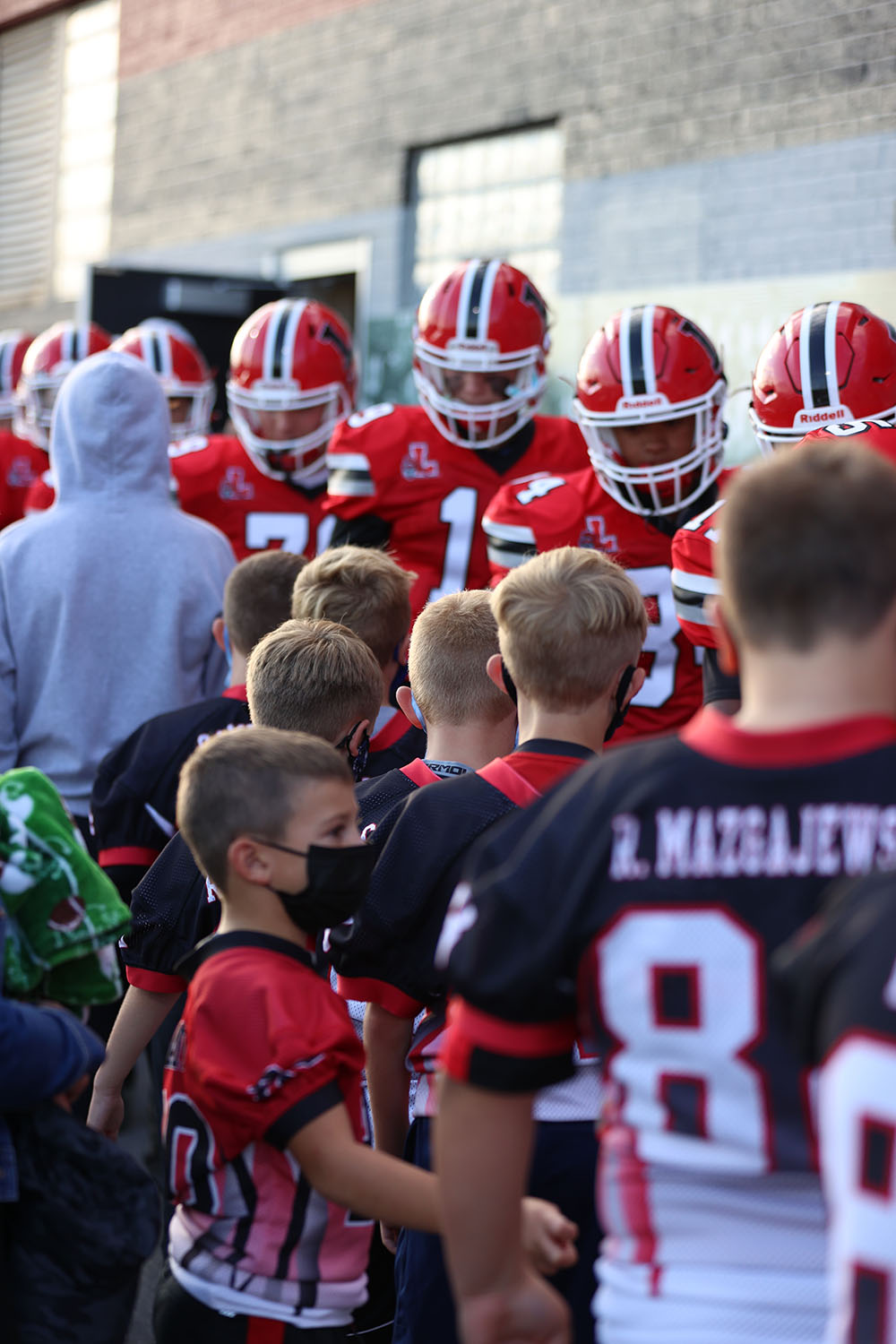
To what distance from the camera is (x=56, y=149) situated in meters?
13.5

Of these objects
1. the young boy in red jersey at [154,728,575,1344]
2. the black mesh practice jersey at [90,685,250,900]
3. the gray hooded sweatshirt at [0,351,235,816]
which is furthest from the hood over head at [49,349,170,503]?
the young boy in red jersey at [154,728,575,1344]

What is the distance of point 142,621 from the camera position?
12.7 ft

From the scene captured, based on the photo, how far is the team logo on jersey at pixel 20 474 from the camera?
311 inches

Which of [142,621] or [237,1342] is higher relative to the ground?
[142,621]

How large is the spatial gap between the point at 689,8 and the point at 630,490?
4.54 m

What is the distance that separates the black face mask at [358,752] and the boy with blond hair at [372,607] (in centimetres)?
7

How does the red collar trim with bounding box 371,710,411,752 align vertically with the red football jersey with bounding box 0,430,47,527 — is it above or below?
below

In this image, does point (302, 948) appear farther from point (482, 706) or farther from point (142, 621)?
point (142, 621)

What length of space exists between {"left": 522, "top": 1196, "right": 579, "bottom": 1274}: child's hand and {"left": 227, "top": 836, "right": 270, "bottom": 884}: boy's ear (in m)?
0.61

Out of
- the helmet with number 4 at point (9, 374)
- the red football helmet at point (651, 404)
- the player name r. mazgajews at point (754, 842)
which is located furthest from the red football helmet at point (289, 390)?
the player name r. mazgajews at point (754, 842)

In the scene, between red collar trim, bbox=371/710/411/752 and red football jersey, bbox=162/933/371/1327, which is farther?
red collar trim, bbox=371/710/411/752

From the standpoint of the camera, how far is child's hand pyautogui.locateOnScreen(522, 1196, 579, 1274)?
1.70 meters

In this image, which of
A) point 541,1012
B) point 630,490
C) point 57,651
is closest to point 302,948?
point 541,1012

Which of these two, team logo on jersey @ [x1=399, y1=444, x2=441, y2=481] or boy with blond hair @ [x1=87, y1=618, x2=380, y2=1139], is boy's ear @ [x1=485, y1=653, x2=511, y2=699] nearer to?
boy with blond hair @ [x1=87, y1=618, x2=380, y2=1139]
